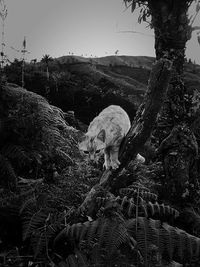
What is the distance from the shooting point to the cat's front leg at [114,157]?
9.85 feet

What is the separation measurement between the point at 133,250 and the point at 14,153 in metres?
1.06

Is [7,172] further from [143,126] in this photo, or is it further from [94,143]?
[143,126]

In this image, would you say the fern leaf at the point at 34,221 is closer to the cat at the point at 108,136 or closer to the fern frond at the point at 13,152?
the fern frond at the point at 13,152

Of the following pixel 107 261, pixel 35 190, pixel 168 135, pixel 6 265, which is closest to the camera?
pixel 107 261

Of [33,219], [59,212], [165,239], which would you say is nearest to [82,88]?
[59,212]

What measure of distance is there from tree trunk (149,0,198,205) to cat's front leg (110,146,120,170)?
174cm

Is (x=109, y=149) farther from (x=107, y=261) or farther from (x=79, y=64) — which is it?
(x=79, y=64)

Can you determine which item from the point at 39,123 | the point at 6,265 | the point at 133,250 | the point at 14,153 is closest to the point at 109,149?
the point at 39,123

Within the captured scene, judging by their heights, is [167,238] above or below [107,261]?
above

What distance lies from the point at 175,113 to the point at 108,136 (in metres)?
2.48

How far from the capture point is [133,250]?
2.18 metres

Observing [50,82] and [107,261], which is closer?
[107,261]

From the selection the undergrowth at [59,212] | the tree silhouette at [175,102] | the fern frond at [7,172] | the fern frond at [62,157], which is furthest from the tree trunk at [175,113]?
the fern frond at [7,172]

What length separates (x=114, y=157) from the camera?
3029 millimetres
